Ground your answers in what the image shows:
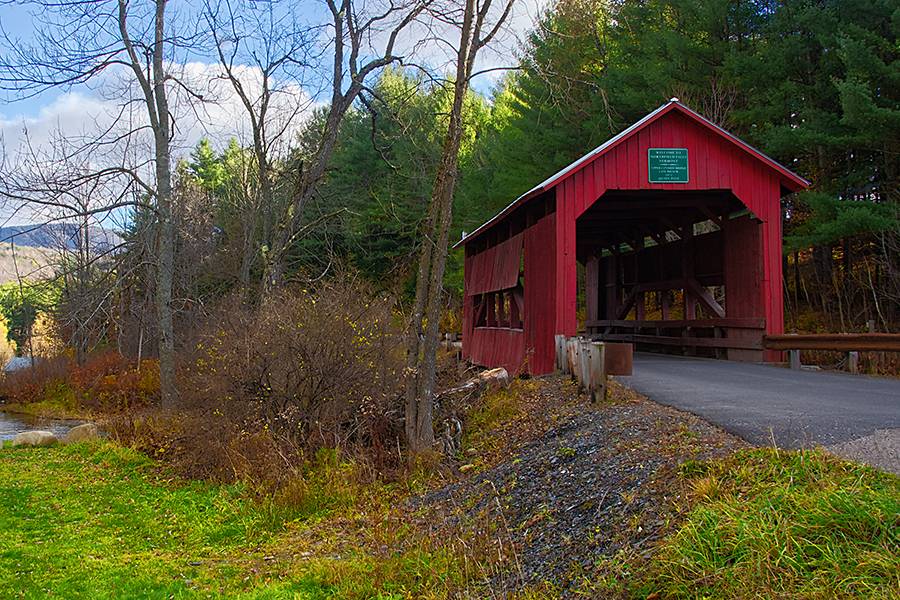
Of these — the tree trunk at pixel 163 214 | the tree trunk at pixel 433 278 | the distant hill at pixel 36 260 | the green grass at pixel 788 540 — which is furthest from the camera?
the distant hill at pixel 36 260

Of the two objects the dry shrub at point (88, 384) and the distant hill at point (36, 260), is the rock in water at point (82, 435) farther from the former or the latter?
the dry shrub at point (88, 384)

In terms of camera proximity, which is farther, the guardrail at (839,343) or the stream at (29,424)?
the stream at (29,424)

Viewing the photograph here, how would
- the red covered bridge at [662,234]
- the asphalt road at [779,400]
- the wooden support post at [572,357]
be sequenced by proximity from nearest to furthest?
the asphalt road at [779,400], the wooden support post at [572,357], the red covered bridge at [662,234]

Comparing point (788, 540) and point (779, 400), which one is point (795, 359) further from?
point (788, 540)

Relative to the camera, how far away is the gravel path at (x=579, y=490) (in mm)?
4566

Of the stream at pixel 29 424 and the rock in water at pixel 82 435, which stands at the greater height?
the rock in water at pixel 82 435

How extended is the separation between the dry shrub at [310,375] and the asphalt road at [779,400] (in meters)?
3.35

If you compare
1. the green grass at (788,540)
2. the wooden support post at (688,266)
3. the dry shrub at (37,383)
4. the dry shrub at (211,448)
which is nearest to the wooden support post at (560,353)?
the dry shrub at (211,448)

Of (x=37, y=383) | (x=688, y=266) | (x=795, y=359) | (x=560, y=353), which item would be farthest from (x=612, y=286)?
(x=37, y=383)

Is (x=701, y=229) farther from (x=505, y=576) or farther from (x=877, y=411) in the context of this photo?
(x=505, y=576)

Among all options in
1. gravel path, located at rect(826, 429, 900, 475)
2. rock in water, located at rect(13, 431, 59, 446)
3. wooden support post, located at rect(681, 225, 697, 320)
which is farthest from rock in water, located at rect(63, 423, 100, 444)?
gravel path, located at rect(826, 429, 900, 475)

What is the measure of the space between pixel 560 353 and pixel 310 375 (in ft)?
14.5

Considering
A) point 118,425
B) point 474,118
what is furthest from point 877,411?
point 474,118

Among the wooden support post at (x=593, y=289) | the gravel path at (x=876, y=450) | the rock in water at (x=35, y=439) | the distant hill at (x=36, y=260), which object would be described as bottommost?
the rock in water at (x=35, y=439)
